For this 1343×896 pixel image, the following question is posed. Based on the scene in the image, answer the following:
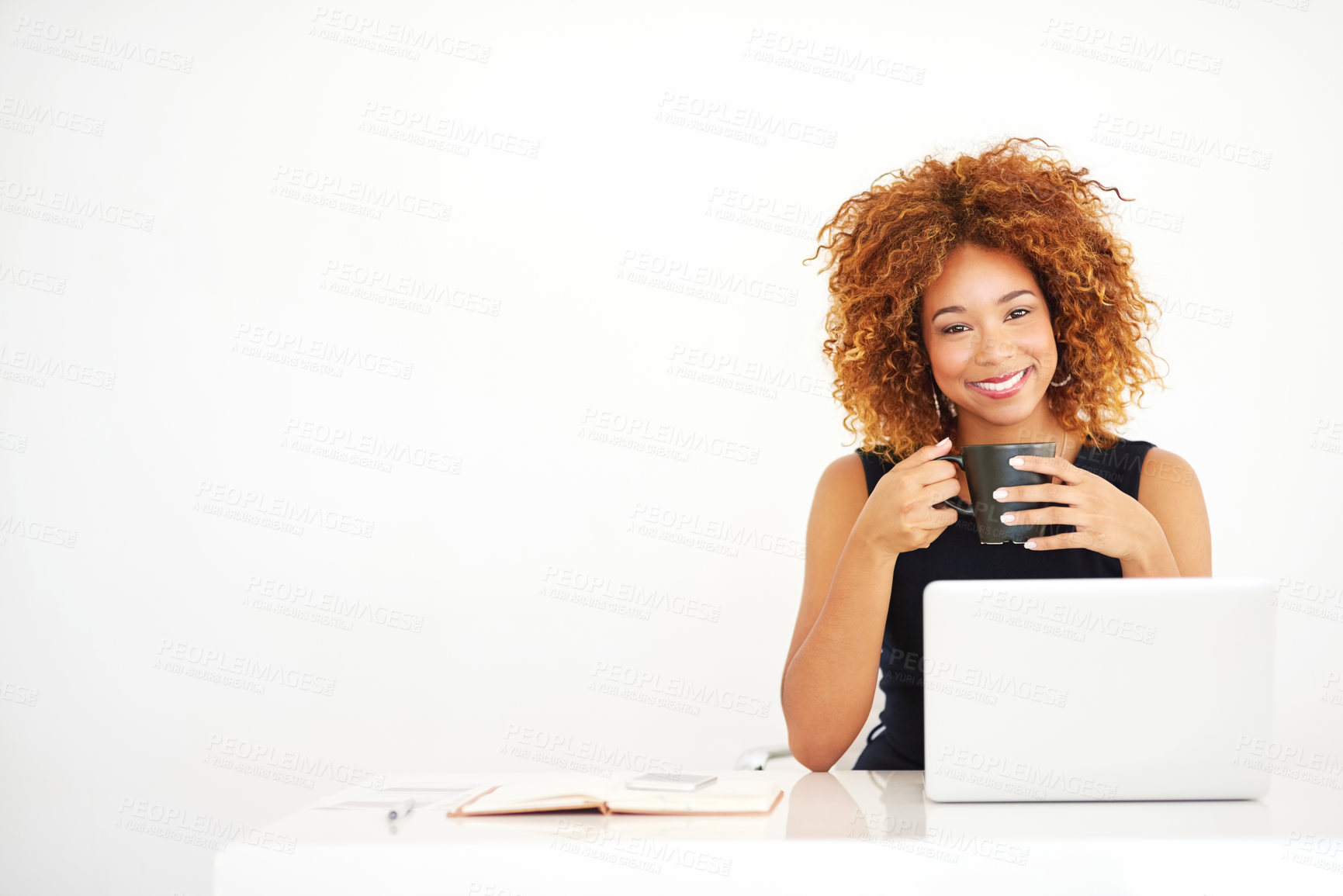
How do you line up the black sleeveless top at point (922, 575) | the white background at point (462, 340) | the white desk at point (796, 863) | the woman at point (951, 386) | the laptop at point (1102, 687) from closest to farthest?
the white desk at point (796, 863) < the laptop at point (1102, 687) < the woman at point (951, 386) < the black sleeveless top at point (922, 575) < the white background at point (462, 340)

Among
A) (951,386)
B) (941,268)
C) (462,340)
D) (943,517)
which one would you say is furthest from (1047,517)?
(462,340)

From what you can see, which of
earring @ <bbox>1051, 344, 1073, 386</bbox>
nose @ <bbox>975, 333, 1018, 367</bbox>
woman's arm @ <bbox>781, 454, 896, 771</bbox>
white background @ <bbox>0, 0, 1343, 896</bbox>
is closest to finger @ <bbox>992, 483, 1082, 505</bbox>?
woman's arm @ <bbox>781, 454, 896, 771</bbox>

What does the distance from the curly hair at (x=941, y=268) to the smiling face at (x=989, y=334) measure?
40 mm

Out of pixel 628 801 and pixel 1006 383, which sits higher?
pixel 1006 383

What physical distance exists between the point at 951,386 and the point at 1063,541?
53 cm

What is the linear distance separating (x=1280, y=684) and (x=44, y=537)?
354 cm

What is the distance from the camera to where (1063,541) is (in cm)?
139

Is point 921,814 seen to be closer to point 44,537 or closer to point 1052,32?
point 1052,32

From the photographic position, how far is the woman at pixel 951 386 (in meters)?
1.66

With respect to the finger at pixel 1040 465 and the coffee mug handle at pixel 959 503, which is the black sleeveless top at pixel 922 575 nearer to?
the coffee mug handle at pixel 959 503

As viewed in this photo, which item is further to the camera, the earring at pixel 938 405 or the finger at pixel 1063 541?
the earring at pixel 938 405

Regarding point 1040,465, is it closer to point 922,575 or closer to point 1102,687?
point 1102,687

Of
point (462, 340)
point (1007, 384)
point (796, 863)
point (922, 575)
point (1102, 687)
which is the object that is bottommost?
point (796, 863)

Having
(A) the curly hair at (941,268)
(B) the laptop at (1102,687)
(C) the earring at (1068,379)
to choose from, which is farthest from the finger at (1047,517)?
(C) the earring at (1068,379)
